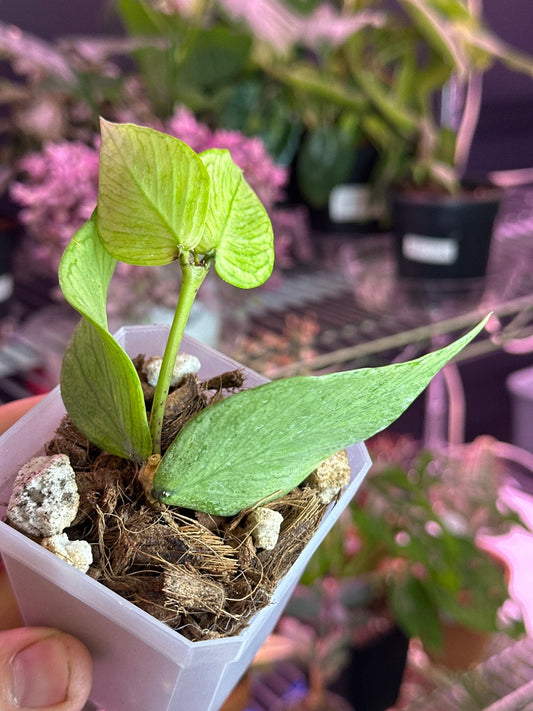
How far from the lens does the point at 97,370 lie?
265mm

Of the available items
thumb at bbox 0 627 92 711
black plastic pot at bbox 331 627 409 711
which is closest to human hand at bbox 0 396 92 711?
thumb at bbox 0 627 92 711

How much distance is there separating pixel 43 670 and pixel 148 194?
182 mm

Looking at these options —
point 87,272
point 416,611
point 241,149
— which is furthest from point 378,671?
point 87,272

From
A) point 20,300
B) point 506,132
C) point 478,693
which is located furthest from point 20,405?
point 506,132

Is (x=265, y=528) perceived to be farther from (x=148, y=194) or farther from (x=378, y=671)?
(x=378, y=671)

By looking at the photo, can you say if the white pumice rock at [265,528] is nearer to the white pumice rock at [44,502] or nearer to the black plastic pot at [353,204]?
the white pumice rock at [44,502]

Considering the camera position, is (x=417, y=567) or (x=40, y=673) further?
(x=417, y=567)

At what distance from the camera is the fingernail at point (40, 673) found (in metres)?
0.28

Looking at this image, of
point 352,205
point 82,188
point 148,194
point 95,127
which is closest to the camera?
point 148,194

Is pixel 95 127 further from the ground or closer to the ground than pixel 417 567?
further from the ground

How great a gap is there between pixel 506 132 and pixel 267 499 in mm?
1198

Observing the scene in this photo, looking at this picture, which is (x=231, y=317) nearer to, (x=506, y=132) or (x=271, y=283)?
(x=271, y=283)

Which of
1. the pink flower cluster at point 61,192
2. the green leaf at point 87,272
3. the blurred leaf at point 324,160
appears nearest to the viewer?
the green leaf at point 87,272

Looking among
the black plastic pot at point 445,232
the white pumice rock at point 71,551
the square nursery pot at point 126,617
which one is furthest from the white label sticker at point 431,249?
the white pumice rock at point 71,551
